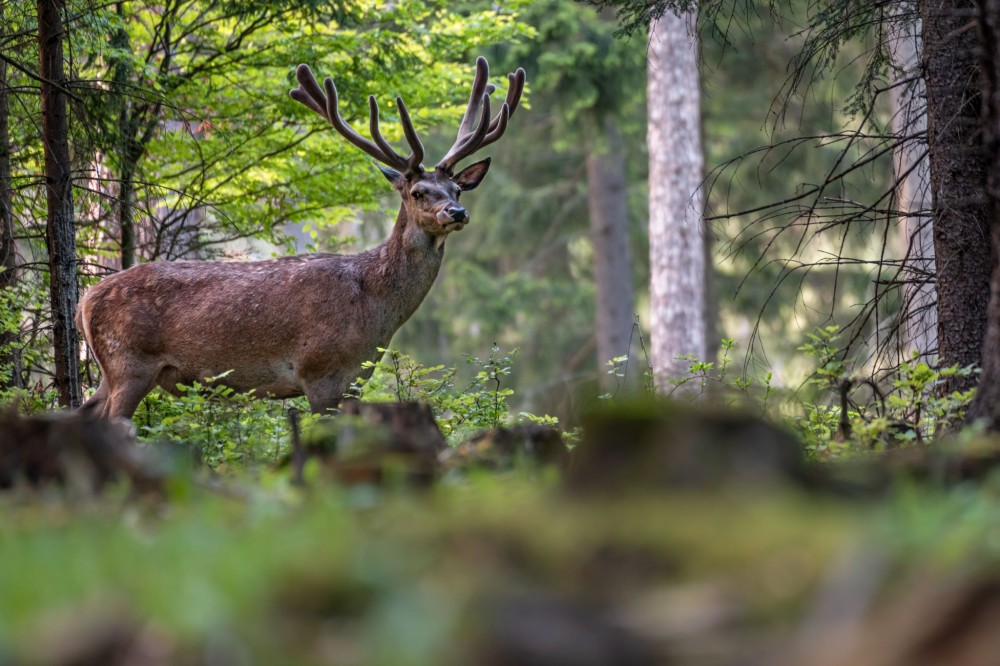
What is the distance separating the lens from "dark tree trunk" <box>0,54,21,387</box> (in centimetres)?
855

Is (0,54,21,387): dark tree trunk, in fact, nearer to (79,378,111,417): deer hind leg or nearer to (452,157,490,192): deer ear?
(79,378,111,417): deer hind leg

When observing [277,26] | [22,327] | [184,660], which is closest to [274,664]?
[184,660]

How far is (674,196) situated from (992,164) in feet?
47.3

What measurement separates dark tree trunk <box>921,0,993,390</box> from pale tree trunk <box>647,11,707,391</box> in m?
12.3

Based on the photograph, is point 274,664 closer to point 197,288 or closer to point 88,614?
point 88,614

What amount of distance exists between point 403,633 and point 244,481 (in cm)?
192

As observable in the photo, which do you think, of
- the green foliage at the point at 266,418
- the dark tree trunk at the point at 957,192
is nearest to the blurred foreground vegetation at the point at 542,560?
the green foliage at the point at 266,418

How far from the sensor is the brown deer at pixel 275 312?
8.76 metres

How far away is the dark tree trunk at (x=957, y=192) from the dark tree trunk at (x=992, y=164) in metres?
1.58

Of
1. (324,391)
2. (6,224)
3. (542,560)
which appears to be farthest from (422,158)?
(542,560)

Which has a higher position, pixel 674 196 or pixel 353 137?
pixel 674 196

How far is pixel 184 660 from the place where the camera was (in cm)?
193

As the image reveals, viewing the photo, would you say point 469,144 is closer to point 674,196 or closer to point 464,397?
point 464,397

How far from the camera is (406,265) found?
913cm
